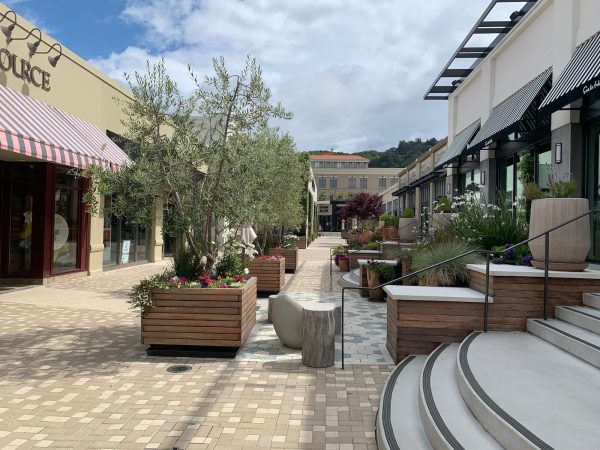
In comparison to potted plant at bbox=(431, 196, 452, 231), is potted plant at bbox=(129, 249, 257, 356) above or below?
below

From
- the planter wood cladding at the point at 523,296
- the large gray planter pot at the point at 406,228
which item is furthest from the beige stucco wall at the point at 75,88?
the large gray planter pot at the point at 406,228

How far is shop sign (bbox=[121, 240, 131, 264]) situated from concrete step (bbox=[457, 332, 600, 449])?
13.6 meters

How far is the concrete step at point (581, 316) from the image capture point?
4.53m

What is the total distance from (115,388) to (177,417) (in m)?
1.03

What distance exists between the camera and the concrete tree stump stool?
5477 mm

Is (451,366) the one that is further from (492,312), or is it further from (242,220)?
(242,220)

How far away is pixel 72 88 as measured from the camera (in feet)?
40.4

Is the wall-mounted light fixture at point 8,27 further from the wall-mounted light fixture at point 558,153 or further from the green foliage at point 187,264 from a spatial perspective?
the wall-mounted light fixture at point 558,153

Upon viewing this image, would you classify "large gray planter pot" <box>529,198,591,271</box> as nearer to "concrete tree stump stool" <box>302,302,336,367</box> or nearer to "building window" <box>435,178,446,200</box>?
"concrete tree stump stool" <box>302,302,336,367</box>

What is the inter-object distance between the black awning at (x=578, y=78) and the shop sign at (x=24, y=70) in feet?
33.6

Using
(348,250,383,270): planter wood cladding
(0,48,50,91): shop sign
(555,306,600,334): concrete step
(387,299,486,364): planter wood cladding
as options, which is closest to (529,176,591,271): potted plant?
(555,306,600,334): concrete step

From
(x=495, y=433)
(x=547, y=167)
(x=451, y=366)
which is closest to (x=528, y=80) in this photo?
(x=547, y=167)

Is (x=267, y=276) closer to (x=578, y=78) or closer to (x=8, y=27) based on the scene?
(x=578, y=78)

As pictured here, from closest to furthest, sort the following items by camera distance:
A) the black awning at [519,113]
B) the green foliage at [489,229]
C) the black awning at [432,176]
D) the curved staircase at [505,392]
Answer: the curved staircase at [505,392]
the green foliage at [489,229]
the black awning at [519,113]
the black awning at [432,176]
